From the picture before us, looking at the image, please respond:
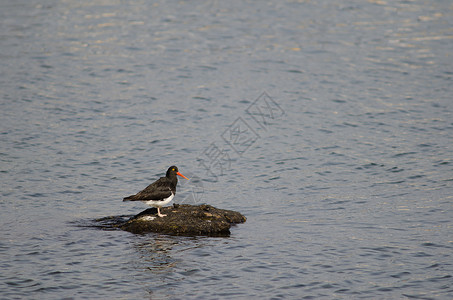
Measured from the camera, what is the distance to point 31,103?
1252 inches

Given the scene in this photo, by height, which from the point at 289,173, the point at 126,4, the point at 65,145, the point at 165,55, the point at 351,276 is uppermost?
the point at 126,4

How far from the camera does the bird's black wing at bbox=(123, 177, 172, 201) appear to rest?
1738 cm

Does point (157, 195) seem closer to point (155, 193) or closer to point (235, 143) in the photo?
point (155, 193)

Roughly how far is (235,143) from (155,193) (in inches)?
460

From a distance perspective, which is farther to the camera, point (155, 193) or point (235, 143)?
point (235, 143)

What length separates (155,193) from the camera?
57.2 feet

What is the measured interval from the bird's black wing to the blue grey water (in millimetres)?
1176

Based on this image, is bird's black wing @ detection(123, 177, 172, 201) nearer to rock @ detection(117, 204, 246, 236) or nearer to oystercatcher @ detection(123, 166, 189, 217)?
oystercatcher @ detection(123, 166, 189, 217)

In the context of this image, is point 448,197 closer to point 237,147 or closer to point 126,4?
point 237,147

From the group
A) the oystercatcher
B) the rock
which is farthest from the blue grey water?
the oystercatcher

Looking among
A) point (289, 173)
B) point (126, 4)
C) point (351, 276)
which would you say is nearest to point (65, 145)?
point (289, 173)

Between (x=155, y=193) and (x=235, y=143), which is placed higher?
(x=235, y=143)

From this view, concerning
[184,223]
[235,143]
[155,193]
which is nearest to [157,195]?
[155,193]

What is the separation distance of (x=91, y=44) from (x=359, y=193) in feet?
88.8
